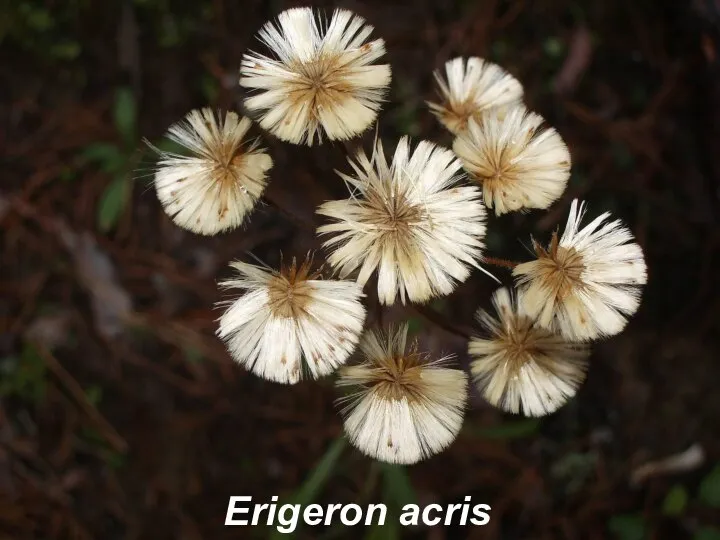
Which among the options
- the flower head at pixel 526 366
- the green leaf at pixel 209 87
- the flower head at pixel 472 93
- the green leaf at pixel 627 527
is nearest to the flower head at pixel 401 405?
the flower head at pixel 526 366

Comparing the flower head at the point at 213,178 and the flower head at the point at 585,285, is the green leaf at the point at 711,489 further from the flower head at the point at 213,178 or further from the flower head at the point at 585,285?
the flower head at the point at 213,178

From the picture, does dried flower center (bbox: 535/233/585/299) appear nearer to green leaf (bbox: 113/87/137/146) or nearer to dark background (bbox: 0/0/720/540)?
dark background (bbox: 0/0/720/540)

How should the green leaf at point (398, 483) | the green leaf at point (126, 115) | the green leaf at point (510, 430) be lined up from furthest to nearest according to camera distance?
the green leaf at point (126, 115) < the green leaf at point (510, 430) < the green leaf at point (398, 483)

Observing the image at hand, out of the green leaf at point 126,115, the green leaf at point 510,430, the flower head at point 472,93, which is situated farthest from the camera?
the green leaf at point 126,115

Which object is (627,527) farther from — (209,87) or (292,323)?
(209,87)

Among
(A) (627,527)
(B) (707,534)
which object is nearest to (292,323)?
(A) (627,527)

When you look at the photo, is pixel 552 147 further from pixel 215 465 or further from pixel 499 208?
pixel 215 465
